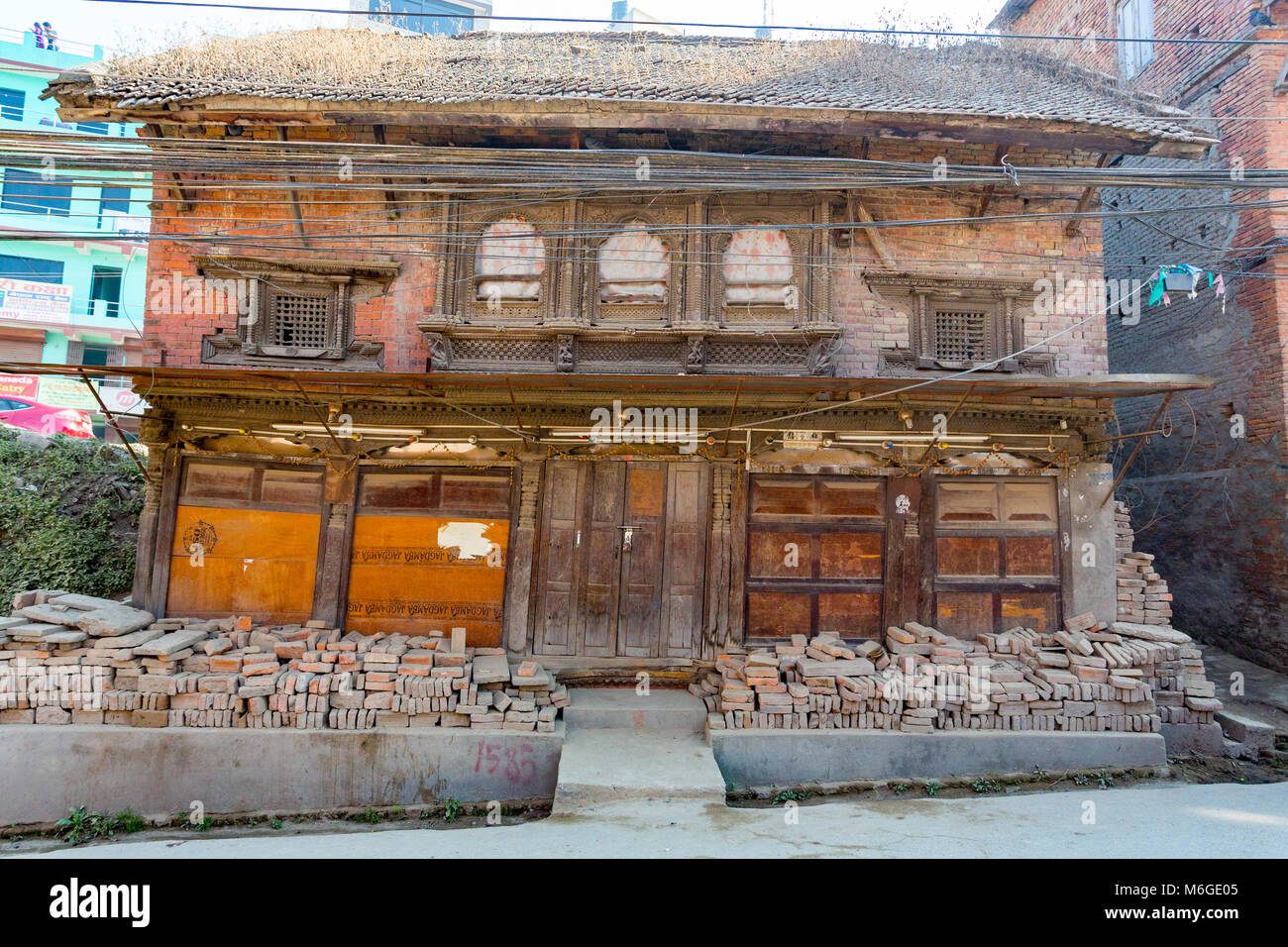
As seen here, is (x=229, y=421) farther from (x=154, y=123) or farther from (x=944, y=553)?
(x=944, y=553)

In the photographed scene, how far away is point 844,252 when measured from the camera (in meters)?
9.09

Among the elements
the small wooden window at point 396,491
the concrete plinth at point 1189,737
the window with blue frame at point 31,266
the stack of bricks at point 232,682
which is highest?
the window with blue frame at point 31,266

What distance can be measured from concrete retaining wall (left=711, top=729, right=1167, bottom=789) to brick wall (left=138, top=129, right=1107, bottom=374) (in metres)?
4.83

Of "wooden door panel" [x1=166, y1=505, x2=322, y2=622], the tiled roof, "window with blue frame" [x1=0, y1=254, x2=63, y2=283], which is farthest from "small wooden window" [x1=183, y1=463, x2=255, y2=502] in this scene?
"window with blue frame" [x1=0, y1=254, x2=63, y2=283]

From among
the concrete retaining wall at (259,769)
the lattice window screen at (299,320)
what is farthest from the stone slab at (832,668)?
the lattice window screen at (299,320)

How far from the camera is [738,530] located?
8.86 m

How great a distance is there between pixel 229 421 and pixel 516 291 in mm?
4283

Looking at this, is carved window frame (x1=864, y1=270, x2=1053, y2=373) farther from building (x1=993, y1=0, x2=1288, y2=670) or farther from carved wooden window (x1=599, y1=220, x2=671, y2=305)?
carved wooden window (x1=599, y1=220, x2=671, y2=305)

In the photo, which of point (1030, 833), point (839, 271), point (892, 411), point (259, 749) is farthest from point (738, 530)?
point (259, 749)

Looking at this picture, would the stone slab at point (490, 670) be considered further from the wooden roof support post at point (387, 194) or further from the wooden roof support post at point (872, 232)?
the wooden roof support post at point (872, 232)

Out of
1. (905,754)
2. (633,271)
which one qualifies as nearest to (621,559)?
(633,271)

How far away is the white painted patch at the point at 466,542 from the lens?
8859 millimetres

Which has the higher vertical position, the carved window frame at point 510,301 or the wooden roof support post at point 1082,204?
the wooden roof support post at point 1082,204

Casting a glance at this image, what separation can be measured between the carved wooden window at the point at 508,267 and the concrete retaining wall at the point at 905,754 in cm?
625
